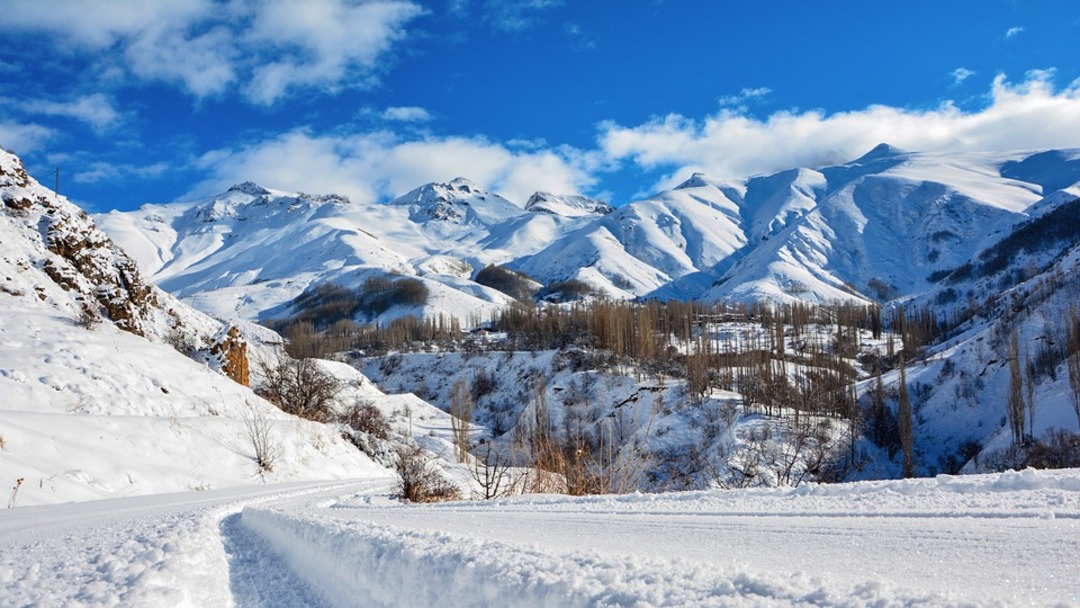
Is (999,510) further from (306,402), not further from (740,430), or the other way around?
(740,430)

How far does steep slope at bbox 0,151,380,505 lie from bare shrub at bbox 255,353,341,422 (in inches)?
95.5

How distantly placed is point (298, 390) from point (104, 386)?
37.2 feet

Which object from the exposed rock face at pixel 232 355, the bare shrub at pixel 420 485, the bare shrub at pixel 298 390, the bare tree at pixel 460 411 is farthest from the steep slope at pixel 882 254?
the bare shrub at pixel 420 485

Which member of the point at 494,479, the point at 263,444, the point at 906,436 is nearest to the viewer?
the point at 494,479

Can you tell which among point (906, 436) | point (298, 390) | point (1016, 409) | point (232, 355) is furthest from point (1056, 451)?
point (232, 355)

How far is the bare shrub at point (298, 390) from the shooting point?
85.0 ft

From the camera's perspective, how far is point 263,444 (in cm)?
1565

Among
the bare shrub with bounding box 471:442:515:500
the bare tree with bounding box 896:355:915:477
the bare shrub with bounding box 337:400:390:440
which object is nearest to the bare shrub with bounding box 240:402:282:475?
the bare shrub with bounding box 471:442:515:500

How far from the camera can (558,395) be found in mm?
50938

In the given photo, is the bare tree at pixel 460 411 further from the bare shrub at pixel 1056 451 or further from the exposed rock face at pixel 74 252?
the bare shrub at pixel 1056 451

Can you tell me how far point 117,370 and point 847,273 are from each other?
196 m

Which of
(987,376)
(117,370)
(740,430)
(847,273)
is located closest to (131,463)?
(117,370)

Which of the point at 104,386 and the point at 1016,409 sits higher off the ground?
the point at 104,386

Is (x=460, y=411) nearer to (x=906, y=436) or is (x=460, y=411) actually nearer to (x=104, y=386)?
(x=906, y=436)
